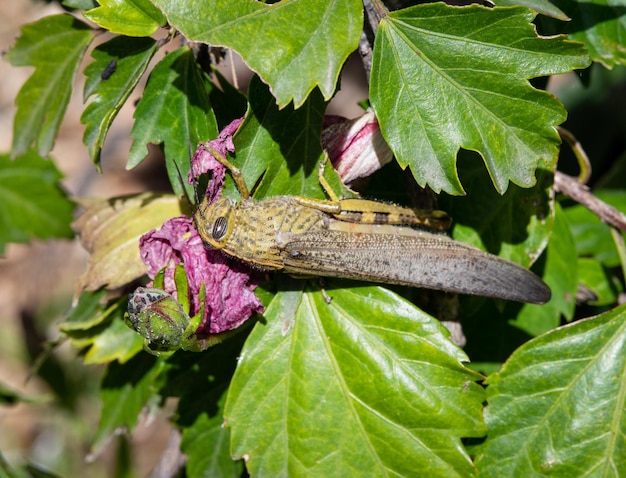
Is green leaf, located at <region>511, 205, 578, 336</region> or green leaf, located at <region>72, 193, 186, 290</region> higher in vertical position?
green leaf, located at <region>511, 205, 578, 336</region>

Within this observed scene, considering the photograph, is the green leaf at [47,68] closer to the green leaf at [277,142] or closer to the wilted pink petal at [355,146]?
the green leaf at [277,142]

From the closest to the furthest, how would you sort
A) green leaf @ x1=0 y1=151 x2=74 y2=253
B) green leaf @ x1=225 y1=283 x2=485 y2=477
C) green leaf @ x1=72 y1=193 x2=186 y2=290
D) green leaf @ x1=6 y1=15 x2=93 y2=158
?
green leaf @ x1=225 y1=283 x2=485 y2=477 < green leaf @ x1=72 y1=193 x2=186 y2=290 < green leaf @ x1=6 y1=15 x2=93 y2=158 < green leaf @ x1=0 y1=151 x2=74 y2=253

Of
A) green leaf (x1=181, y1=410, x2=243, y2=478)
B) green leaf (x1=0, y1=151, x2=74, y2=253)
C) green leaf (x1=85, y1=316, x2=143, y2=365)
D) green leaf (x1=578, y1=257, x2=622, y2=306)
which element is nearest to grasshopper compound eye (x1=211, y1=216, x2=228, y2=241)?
green leaf (x1=85, y1=316, x2=143, y2=365)

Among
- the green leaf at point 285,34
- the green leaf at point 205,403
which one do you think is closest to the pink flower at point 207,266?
the green leaf at point 285,34

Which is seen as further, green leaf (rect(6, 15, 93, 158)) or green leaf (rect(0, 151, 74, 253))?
green leaf (rect(0, 151, 74, 253))

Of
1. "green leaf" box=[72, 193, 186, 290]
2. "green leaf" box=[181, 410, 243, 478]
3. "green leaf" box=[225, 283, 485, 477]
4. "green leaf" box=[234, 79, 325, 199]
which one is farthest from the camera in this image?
"green leaf" box=[181, 410, 243, 478]

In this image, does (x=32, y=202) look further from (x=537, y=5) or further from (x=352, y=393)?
(x=537, y=5)

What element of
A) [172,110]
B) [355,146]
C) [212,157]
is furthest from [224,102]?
[355,146]

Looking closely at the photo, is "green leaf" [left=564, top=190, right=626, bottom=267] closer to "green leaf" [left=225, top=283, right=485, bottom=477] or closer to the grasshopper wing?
the grasshopper wing
